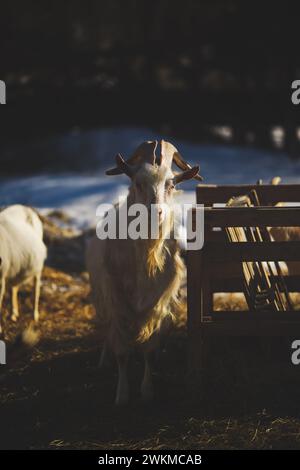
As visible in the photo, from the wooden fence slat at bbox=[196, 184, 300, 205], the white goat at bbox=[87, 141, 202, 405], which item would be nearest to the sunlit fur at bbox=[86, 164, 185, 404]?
the white goat at bbox=[87, 141, 202, 405]

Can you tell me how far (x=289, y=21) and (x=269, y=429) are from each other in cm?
1610

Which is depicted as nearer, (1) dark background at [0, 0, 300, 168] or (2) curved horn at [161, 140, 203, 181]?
(2) curved horn at [161, 140, 203, 181]

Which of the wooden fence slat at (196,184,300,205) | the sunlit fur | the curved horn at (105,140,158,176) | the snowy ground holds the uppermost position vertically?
the snowy ground

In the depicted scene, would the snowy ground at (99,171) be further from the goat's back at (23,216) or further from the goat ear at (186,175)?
the goat ear at (186,175)

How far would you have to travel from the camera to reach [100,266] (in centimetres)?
761

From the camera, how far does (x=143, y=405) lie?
6762 mm

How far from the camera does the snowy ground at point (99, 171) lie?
50.4 ft

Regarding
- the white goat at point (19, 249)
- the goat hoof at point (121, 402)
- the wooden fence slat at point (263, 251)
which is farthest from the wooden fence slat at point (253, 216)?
the white goat at point (19, 249)

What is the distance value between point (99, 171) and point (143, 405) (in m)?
12.9

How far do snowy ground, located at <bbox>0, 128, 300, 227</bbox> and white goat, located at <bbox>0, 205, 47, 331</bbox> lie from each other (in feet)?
11.5

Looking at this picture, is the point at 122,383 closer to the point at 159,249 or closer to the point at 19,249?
the point at 159,249

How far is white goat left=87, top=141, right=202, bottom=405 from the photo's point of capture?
669cm

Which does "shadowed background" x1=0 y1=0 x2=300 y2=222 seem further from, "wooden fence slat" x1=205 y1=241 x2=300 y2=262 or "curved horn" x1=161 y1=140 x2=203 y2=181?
"wooden fence slat" x1=205 y1=241 x2=300 y2=262
